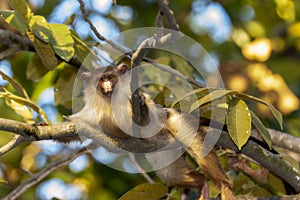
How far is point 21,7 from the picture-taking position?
104 inches

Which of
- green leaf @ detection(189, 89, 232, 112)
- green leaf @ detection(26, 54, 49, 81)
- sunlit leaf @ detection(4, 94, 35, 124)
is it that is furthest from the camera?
green leaf @ detection(26, 54, 49, 81)

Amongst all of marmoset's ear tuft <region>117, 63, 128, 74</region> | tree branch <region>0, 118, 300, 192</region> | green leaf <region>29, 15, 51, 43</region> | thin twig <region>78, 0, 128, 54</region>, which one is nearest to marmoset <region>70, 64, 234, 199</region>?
marmoset's ear tuft <region>117, 63, 128, 74</region>

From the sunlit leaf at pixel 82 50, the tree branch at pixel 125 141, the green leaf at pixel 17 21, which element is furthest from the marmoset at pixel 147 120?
the green leaf at pixel 17 21

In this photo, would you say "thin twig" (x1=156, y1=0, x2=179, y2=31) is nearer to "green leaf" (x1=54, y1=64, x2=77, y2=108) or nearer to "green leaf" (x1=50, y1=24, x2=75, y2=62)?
→ "green leaf" (x1=50, y1=24, x2=75, y2=62)

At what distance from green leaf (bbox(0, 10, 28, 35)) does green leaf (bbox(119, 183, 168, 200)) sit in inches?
41.7

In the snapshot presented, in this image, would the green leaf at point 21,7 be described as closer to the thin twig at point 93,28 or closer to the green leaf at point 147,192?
Result: the thin twig at point 93,28

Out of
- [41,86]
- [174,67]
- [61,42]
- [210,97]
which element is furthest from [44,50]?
[41,86]

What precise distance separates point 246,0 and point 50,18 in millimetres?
1939

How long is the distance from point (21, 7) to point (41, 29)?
18 cm

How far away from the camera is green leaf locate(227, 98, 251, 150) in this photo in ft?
8.79

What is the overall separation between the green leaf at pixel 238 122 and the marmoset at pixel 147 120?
0.44 m

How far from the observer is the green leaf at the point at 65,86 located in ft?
12.6

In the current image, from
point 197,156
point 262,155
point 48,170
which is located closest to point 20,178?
point 48,170

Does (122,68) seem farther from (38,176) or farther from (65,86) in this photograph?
(38,176)
